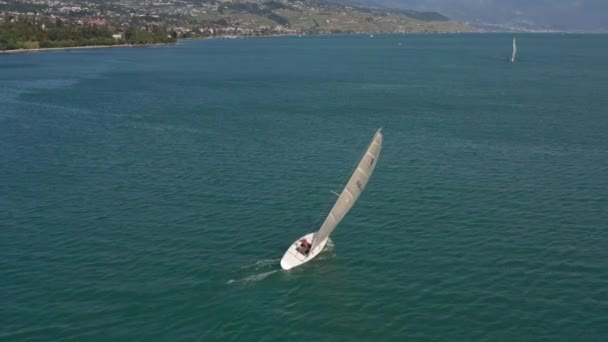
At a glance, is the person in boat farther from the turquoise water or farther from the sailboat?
the turquoise water

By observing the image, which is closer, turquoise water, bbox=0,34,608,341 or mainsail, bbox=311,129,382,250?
turquoise water, bbox=0,34,608,341

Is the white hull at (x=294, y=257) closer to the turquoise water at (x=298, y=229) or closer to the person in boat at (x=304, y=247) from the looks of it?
the person in boat at (x=304, y=247)

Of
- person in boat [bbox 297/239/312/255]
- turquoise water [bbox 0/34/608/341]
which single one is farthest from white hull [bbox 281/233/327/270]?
turquoise water [bbox 0/34/608/341]

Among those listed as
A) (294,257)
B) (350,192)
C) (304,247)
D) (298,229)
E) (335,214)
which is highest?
(350,192)

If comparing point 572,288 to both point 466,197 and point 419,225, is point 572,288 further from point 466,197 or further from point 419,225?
point 466,197

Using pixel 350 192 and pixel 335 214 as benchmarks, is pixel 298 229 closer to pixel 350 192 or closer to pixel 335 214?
pixel 335 214

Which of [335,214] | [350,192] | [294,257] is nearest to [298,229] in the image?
[335,214]
